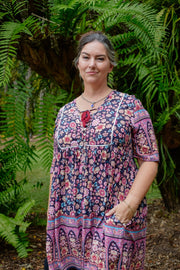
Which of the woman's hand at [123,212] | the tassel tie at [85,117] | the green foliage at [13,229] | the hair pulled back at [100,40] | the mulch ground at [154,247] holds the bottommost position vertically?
the mulch ground at [154,247]

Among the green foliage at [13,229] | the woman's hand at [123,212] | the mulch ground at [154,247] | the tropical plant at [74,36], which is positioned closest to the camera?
the woman's hand at [123,212]

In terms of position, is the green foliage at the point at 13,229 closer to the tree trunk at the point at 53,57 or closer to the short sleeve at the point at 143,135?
the tree trunk at the point at 53,57

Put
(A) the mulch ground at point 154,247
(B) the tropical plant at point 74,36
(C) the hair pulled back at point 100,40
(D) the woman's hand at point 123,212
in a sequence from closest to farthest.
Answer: (D) the woman's hand at point 123,212, (C) the hair pulled back at point 100,40, (B) the tropical plant at point 74,36, (A) the mulch ground at point 154,247

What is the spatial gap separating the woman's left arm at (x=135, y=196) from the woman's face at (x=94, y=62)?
1.36ft

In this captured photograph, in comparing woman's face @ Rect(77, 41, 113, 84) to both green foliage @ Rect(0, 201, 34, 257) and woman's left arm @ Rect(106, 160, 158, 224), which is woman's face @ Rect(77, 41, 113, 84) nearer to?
woman's left arm @ Rect(106, 160, 158, 224)

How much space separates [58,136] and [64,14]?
102 cm

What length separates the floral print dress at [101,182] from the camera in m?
1.19

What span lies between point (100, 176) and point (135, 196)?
0.52 ft

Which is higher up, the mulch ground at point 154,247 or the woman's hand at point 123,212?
the woman's hand at point 123,212

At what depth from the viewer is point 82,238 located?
4.08 feet

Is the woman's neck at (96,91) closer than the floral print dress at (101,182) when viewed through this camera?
No

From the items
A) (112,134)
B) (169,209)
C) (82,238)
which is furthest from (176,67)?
(82,238)

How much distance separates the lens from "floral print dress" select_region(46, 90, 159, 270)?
3.90 feet

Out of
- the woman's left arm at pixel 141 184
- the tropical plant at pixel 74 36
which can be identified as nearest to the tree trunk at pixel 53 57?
the tropical plant at pixel 74 36
